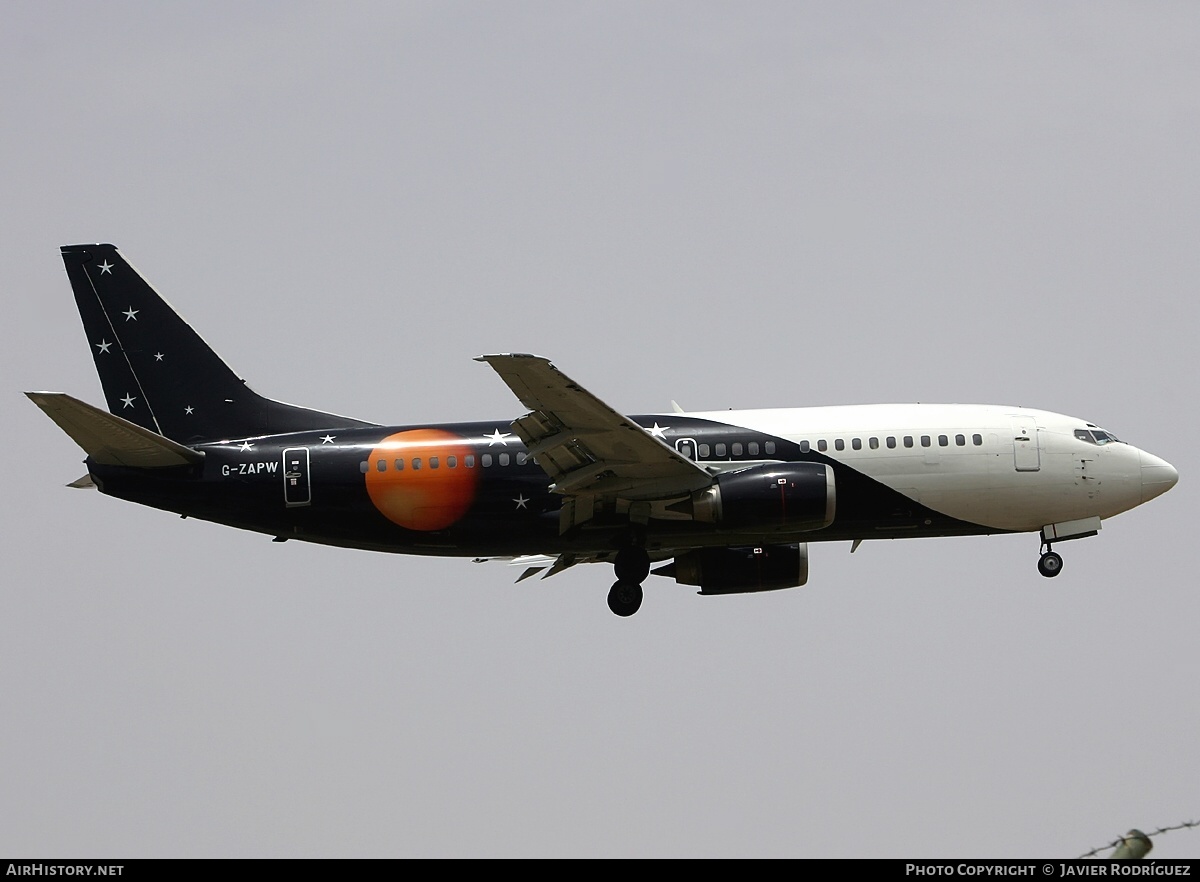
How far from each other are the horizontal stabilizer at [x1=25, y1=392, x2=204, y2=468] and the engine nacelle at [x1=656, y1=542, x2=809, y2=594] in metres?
14.0

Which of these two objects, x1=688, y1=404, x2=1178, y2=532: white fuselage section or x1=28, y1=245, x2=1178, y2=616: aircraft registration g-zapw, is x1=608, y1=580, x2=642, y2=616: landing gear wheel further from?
x1=688, y1=404, x2=1178, y2=532: white fuselage section

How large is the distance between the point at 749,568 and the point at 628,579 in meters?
4.36

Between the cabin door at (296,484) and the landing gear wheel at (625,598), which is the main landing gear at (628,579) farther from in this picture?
the cabin door at (296,484)

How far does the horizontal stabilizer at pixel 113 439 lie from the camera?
139 feet

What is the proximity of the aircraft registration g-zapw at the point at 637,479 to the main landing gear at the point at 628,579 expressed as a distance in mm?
48

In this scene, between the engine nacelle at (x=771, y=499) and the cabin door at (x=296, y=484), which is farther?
the cabin door at (x=296, y=484)

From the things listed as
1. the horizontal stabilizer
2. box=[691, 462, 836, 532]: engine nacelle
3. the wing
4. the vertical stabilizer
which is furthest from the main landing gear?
the horizontal stabilizer

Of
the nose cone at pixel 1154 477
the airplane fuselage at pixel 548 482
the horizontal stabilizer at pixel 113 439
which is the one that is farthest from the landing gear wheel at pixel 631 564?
the nose cone at pixel 1154 477

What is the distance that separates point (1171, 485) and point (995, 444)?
17.5 ft

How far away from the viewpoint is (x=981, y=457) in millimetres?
45812

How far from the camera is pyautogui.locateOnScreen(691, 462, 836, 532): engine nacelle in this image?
4362cm
